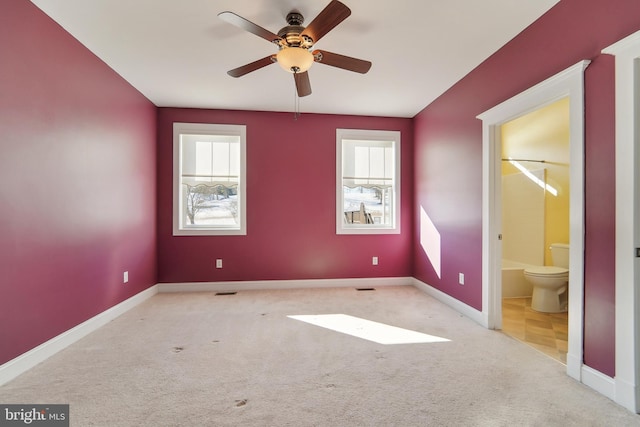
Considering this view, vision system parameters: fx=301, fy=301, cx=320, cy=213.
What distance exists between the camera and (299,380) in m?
Answer: 2.02

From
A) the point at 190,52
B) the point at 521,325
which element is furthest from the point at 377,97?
the point at 521,325

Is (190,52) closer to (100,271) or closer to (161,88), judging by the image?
(161,88)

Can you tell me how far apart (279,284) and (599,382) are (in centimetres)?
358

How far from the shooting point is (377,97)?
13.1 ft

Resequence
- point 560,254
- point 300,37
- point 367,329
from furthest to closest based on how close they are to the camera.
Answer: point 560,254, point 367,329, point 300,37

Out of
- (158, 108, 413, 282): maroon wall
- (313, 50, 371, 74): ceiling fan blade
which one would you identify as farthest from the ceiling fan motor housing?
(158, 108, 413, 282): maroon wall

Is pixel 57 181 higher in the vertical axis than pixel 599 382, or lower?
higher

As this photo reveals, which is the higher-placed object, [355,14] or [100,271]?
[355,14]

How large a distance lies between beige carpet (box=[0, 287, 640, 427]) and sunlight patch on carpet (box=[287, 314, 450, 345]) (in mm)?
101

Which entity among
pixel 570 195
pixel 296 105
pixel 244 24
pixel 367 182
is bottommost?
pixel 570 195

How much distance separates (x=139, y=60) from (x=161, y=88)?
69cm

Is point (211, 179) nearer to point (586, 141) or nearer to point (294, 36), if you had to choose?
point (294, 36)

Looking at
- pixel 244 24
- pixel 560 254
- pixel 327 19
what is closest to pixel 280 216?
pixel 244 24

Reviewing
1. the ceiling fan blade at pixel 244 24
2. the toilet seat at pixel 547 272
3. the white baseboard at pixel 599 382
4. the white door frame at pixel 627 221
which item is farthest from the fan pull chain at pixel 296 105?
the white baseboard at pixel 599 382
